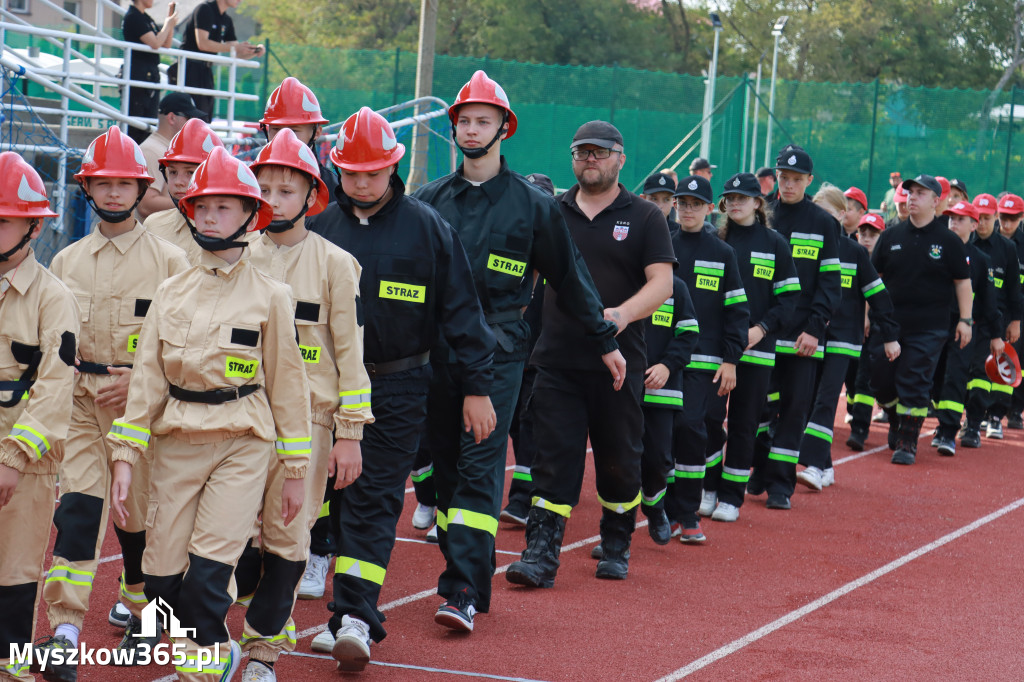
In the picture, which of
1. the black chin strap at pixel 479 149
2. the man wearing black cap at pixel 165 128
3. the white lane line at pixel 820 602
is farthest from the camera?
the man wearing black cap at pixel 165 128

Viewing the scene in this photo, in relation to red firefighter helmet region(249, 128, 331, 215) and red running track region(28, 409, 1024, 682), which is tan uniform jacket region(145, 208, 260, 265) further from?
red running track region(28, 409, 1024, 682)

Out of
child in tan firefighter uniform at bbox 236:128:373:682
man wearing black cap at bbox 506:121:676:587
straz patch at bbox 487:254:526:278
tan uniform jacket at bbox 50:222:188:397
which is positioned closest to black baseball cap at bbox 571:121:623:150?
man wearing black cap at bbox 506:121:676:587

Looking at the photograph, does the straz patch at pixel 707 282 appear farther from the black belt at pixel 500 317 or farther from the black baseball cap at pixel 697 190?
the black belt at pixel 500 317

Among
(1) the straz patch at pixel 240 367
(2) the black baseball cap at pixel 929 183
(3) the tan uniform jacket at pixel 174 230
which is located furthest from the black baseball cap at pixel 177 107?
(2) the black baseball cap at pixel 929 183

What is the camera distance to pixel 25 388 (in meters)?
4.77

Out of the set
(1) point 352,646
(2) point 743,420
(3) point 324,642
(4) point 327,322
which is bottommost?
(3) point 324,642

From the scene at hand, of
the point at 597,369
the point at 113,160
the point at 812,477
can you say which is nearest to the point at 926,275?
the point at 812,477

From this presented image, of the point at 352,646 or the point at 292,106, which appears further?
the point at 292,106

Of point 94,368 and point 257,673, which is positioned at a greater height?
point 94,368

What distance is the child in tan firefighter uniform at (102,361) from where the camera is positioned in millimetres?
5234

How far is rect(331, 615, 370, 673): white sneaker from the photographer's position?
515 cm

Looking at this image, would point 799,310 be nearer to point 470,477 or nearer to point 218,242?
point 470,477

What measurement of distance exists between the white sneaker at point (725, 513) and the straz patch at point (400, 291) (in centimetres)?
425

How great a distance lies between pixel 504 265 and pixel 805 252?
428cm
